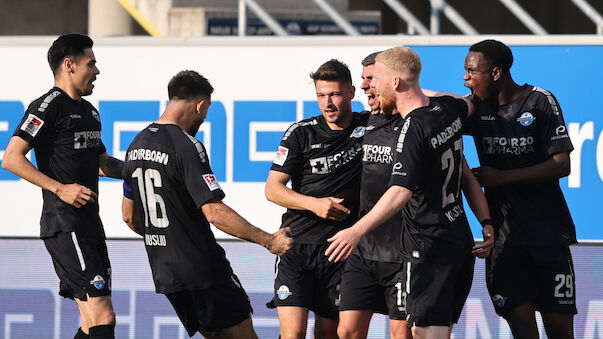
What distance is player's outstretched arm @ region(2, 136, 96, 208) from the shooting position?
6.17 metres

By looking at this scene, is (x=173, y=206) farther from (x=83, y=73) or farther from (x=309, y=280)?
Result: (x=83, y=73)

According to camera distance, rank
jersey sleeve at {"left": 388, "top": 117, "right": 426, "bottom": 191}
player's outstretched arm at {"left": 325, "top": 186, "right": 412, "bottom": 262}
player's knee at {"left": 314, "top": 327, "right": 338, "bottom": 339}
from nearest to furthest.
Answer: player's outstretched arm at {"left": 325, "top": 186, "right": 412, "bottom": 262}
jersey sleeve at {"left": 388, "top": 117, "right": 426, "bottom": 191}
player's knee at {"left": 314, "top": 327, "right": 338, "bottom": 339}

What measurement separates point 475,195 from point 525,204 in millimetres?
458

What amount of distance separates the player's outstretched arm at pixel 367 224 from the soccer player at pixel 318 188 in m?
1.11

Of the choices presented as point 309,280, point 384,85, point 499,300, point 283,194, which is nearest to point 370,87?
point 384,85

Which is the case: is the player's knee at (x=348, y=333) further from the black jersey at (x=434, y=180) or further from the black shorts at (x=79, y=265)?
the black shorts at (x=79, y=265)

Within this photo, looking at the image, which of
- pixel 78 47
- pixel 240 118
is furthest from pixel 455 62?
pixel 78 47

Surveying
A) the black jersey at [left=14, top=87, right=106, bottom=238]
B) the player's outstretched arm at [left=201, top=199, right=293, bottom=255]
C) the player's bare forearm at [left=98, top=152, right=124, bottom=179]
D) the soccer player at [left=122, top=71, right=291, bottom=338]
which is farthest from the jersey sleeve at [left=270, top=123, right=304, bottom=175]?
the black jersey at [left=14, top=87, right=106, bottom=238]

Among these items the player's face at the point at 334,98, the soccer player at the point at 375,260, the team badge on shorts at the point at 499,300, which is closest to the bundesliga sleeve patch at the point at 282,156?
the player's face at the point at 334,98

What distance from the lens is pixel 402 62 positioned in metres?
5.45

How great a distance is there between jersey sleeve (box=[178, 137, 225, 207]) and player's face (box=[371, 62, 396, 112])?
3.50 ft

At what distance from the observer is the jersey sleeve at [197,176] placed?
525cm

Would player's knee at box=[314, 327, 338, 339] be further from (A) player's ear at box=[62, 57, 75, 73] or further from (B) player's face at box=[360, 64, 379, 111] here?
(A) player's ear at box=[62, 57, 75, 73]

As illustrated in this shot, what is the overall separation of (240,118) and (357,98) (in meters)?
0.95
